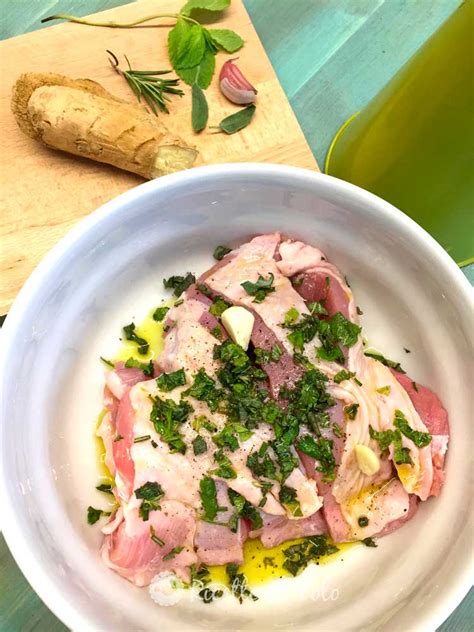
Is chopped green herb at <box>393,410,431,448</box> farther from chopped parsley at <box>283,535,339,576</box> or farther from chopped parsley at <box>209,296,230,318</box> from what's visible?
chopped parsley at <box>209,296,230,318</box>

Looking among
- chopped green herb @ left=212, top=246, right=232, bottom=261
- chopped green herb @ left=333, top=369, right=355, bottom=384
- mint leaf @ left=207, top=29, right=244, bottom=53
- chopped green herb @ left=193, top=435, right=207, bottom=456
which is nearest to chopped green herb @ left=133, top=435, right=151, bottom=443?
chopped green herb @ left=193, top=435, right=207, bottom=456

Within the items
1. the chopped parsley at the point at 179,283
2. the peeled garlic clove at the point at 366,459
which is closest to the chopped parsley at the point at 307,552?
the peeled garlic clove at the point at 366,459

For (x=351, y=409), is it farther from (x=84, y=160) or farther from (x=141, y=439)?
(x=84, y=160)

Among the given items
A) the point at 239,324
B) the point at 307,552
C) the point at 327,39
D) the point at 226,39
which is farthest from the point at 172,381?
the point at 327,39

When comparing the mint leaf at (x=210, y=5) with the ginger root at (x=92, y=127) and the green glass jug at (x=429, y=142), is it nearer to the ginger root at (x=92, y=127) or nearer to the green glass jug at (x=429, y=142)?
the ginger root at (x=92, y=127)

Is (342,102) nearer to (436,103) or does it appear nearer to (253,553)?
(436,103)
